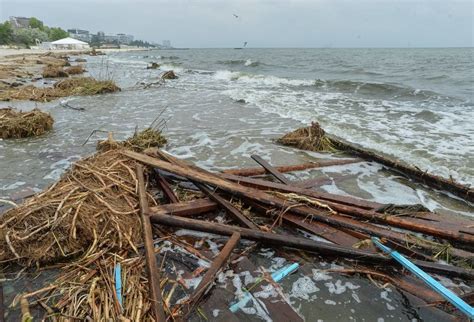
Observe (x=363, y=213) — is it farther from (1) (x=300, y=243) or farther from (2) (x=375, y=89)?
(2) (x=375, y=89)

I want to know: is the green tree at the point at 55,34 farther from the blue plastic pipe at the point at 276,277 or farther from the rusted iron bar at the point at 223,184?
the blue plastic pipe at the point at 276,277

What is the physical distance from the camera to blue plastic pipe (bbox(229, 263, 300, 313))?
2.67 m

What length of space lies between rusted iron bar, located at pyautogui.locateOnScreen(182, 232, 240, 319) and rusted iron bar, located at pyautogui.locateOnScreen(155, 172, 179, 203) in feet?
4.15

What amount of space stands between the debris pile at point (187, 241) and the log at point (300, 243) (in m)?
0.01

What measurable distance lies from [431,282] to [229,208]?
2.18 m

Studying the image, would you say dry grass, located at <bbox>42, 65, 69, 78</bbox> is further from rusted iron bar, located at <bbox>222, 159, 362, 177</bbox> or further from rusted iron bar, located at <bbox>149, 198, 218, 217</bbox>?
rusted iron bar, located at <bbox>149, 198, 218, 217</bbox>

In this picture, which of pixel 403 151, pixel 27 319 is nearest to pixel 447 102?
pixel 403 151

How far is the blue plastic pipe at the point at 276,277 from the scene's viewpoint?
8.76ft

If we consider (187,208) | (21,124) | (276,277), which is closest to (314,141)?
(187,208)

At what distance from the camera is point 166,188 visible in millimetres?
4383

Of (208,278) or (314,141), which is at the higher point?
(314,141)

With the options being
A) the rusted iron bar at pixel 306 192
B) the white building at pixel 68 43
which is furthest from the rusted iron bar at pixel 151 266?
the white building at pixel 68 43

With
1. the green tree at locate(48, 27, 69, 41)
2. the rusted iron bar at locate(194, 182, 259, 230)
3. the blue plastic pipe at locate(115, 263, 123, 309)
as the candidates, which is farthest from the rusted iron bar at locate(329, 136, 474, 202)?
the green tree at locate(48, 27, 69, 41)

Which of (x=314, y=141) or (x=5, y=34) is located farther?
(x=5, y=34)
